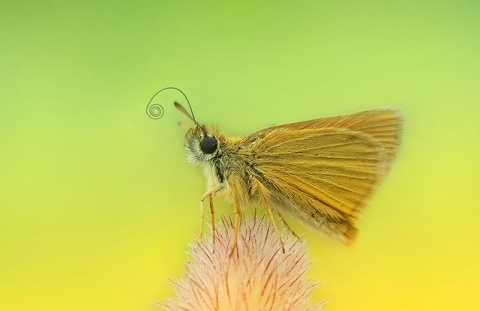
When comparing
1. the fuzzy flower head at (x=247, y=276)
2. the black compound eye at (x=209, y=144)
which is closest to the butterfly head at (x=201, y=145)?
the black compound eye at (x=209, y=144)

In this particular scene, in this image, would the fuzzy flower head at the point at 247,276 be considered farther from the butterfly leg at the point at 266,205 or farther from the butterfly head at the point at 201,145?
the butterfly head at the point at 201,145

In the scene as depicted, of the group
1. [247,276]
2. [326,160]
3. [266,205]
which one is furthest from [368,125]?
[247,276]

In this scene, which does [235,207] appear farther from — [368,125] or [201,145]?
[368,125]

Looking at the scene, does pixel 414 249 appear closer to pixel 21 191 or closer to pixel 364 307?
pixel 364 307

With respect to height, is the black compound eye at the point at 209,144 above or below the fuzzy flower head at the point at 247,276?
above

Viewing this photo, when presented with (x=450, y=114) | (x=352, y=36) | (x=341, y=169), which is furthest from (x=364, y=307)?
(x=352, y=36)

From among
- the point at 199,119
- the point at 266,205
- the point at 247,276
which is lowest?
the point at 247,276
